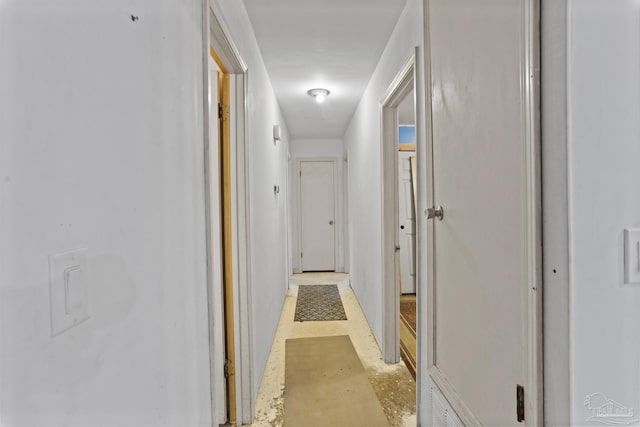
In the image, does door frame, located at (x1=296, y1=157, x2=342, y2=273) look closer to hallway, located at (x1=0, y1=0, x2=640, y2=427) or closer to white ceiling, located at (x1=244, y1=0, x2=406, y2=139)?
white ceiling, located at (x1=244, y1=0, x2=406, y2=139)

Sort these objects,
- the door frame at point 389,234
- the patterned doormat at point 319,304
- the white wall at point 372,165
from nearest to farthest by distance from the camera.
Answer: the white wall at point 372,165 < the door frame at point 389,234 < the patterned doormat at point 319,304

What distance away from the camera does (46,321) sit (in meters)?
0.46

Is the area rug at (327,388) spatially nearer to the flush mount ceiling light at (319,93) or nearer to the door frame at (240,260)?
the door frame at (240,260)

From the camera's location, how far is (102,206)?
603mm

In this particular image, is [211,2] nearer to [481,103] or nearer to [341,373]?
[481,103]

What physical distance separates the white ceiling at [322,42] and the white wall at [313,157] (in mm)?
1944

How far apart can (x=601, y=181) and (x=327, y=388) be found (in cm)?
193

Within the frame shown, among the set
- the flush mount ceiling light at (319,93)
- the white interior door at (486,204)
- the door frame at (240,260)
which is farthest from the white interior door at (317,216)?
the white interior door at (486,204)

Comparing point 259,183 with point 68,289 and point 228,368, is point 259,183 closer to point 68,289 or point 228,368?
point 228,368

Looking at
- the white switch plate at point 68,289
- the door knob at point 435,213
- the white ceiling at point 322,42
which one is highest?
the white ceiling at point 322,42

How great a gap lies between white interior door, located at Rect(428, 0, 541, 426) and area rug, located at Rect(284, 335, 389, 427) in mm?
675

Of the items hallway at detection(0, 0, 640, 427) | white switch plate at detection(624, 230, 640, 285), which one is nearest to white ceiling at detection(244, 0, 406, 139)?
hallway at detection(0, 0, 640, 427)

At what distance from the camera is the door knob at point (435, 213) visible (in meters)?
1.39

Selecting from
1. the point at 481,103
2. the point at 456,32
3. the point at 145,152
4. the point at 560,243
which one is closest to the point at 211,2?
the point at 145,152
